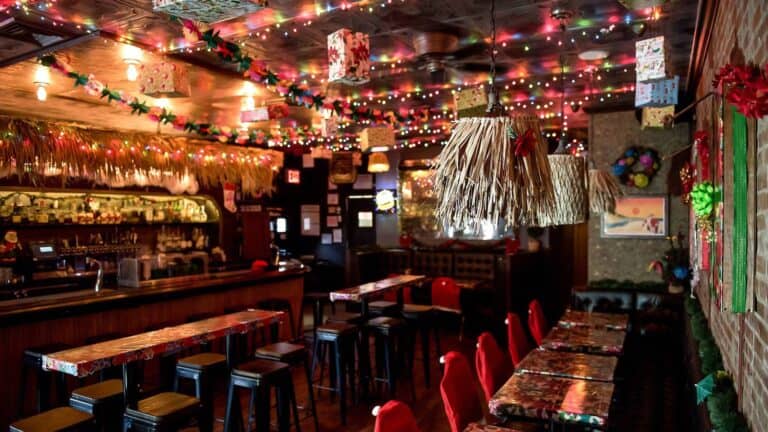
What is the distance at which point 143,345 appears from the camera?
367 cm

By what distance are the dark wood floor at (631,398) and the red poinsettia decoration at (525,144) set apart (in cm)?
218

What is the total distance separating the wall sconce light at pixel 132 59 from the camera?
15.4 feet

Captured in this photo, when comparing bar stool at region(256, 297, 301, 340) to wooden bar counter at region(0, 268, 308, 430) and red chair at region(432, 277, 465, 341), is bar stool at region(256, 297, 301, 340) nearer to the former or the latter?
wooden bar counter at region(0, 268, 308, 430)

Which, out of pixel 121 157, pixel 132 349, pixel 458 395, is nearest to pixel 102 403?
pixel 132 349

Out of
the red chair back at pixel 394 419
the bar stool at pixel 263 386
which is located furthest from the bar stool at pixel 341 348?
the red chair back at pixel 394 419

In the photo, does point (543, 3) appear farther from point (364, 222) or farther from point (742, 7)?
point (364, 222)

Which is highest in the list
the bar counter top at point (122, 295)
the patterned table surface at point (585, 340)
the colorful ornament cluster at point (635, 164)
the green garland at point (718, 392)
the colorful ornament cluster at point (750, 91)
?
the colorful ornament cluster at point (635, 164)

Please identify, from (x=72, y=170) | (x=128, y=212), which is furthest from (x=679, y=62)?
(x=128, y=212)

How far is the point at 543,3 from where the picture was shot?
12.9ft

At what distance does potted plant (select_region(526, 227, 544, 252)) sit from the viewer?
9.88m

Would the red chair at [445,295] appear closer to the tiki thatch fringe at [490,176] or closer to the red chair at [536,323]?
the red chair at [536,323]

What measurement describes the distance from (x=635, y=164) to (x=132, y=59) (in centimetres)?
604

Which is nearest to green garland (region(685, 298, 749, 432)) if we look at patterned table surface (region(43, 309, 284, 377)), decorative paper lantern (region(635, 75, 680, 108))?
decorative paper lantern (region(635, 75, 680, 108))

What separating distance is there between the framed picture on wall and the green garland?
11.5 ft
